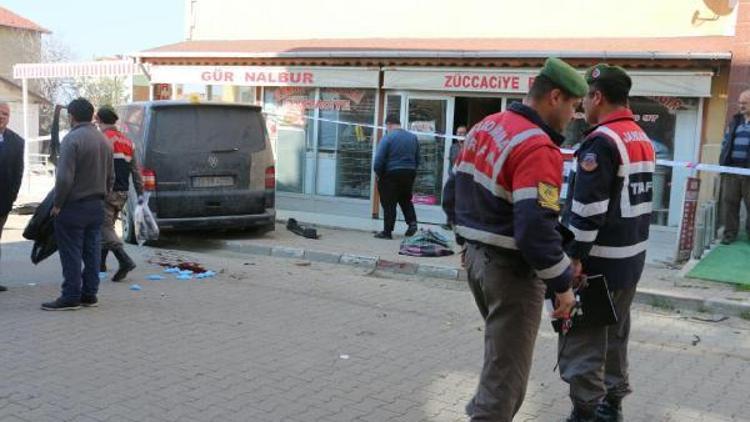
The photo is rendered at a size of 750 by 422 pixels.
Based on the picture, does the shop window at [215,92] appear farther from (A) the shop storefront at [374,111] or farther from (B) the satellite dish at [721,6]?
(B) the satellite dish at [721,6]

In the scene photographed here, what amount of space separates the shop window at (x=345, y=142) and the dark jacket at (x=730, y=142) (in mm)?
5988

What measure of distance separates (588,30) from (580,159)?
903 centimetres

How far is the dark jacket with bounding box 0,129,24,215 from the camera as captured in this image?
267 inches

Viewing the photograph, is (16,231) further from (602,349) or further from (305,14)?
(602,349)

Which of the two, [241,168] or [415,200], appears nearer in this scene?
[241,168]

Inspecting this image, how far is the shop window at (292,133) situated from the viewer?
14164 millimetres

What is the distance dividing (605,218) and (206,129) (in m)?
7.31

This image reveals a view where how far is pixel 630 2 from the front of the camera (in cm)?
1165

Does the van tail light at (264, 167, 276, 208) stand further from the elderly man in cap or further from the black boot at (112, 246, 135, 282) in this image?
the elderly man in cap

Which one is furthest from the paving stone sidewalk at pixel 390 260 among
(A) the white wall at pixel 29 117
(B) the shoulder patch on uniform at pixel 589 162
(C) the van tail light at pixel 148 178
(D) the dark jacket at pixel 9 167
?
(A) the white wall at pixel 29 117

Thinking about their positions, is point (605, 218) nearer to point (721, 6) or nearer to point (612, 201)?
point (612, 201)

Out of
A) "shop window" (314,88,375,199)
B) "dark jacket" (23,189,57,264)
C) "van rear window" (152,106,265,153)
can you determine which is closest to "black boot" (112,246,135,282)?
"dark jacket" (23,189,57,264)

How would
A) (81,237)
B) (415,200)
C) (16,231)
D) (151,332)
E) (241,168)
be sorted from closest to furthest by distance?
(151,332), (81,237), (241,168), (16,231), (415,200)

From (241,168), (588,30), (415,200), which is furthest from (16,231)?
(588,30)
